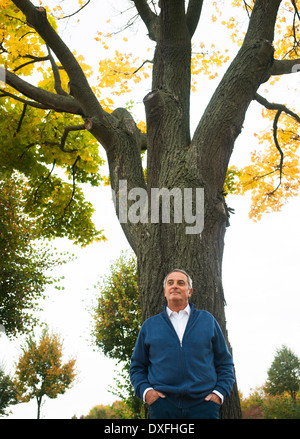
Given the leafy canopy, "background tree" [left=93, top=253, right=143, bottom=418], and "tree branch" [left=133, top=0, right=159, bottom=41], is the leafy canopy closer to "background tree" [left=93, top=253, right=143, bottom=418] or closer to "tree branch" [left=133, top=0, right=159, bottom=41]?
"tree branch" [left=133, top=0, right=159, bottom=41]

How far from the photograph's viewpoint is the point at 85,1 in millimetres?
7340

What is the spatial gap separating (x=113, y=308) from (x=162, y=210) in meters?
14.9

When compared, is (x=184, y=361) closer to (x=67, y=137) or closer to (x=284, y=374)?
(x=67, y=137)

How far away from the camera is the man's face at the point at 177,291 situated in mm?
3119

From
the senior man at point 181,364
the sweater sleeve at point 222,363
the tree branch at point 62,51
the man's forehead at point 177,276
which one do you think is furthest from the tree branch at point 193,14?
the sweater sleeve at point 222,363

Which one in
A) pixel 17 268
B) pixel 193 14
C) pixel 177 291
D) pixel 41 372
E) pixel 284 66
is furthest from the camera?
pixel 41 372

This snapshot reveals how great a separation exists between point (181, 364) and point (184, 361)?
3cm

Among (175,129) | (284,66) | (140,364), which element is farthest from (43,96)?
(140,364)

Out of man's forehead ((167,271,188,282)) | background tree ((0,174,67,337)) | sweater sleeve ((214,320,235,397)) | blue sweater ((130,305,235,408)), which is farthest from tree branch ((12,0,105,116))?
background tree ((0,174,67,337))

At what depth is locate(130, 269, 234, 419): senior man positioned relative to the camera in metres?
2.75

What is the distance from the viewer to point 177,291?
10.3 feet

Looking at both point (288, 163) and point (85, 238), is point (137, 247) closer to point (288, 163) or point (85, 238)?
point (85, 238)

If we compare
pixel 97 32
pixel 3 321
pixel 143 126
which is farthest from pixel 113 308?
pixel 97 32
